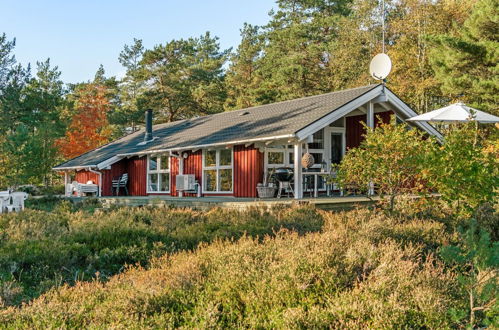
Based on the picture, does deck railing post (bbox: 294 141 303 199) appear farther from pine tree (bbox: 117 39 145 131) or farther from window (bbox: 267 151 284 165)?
pine tree (bbox: 117 39 145 131)

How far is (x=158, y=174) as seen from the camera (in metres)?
18.5

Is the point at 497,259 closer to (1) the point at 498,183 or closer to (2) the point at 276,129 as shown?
(1) the point at 498,183

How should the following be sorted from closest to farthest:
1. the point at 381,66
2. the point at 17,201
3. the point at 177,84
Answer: the point at 381,66 → the point at 17,201 → the point at 177,84

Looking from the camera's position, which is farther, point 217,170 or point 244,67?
point 244,67

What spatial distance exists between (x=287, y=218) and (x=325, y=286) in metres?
4.51

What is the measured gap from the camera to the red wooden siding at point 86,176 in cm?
2188

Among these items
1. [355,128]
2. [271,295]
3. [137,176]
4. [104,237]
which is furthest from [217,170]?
[271,295]

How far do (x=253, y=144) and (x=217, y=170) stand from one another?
85.1 inches

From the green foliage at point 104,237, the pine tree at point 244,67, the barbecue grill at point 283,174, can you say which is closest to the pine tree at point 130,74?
the pine tree at point 244,67

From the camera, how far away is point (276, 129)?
13117 millimetres

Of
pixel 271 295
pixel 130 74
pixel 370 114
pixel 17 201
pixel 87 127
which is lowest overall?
pixel 271 295

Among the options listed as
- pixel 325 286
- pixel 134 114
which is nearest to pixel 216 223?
pixel 325 286

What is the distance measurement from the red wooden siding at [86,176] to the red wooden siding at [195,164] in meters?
6.86

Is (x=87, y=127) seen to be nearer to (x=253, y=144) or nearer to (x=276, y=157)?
(x=253, y=144)
